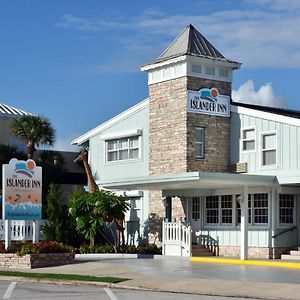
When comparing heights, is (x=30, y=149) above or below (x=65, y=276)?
above

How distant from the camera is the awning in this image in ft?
87.4

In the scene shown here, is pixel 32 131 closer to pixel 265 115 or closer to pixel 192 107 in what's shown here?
pixel 192 107

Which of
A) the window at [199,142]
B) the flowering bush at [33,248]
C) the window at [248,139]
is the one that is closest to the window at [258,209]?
the window at [248,139]

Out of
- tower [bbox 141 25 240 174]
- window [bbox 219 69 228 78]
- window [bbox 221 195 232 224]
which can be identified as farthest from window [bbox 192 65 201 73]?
window [bbox 221 195 232 224]

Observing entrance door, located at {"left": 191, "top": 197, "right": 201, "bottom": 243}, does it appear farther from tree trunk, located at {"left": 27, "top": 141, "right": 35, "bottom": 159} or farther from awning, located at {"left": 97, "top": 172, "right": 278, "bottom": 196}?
tree trunk, located at {"left": 27, "top": 141, "right": 35, "bottom": 159}

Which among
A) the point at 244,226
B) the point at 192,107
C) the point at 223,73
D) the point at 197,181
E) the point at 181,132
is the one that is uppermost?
the point at 223,73

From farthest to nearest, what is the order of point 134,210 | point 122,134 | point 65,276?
point 122,134 < point 134,210 < point 65,276

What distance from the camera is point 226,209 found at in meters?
30.4

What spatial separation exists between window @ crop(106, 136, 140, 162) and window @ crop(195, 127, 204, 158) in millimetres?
4249

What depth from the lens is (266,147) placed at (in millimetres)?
29297

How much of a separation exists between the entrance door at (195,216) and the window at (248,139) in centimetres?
290

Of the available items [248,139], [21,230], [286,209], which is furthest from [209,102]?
[21,230]

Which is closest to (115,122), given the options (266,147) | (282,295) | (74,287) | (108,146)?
(108,146)

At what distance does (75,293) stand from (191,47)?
15.6 metres
